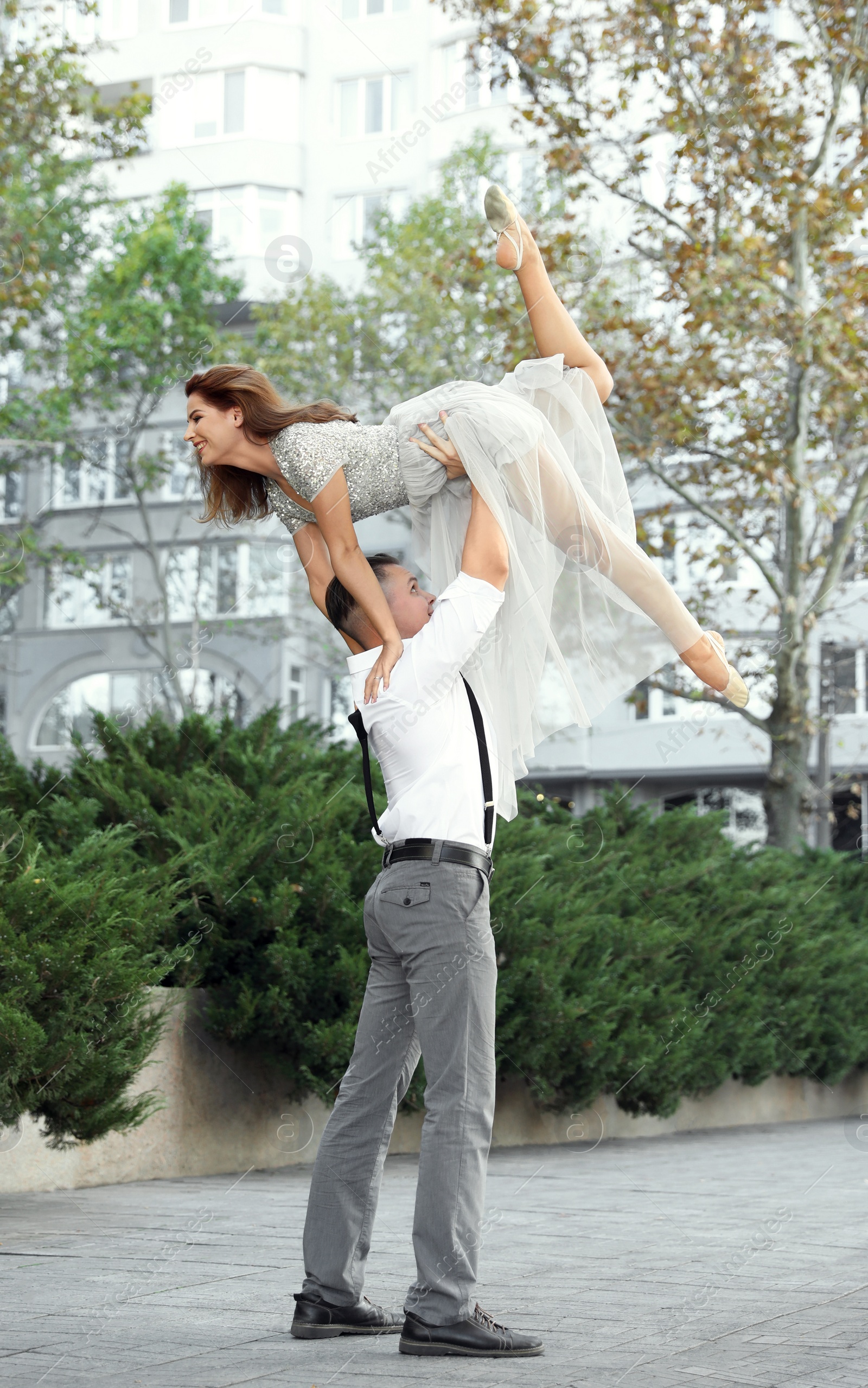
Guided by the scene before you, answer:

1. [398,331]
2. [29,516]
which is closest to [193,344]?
Answer: [398,331]

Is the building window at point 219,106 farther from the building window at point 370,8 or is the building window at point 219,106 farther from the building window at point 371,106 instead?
the building window at point 370,8

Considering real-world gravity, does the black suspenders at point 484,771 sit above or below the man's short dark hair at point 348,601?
below

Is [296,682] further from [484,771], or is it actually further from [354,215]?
[484,771]

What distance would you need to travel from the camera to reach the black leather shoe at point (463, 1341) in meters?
4.03

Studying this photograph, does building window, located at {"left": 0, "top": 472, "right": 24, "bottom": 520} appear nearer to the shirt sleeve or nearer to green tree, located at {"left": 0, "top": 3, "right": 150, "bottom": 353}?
green tree, located at {"left": 0, "top": 3, "right": 150, "bottom": 353}

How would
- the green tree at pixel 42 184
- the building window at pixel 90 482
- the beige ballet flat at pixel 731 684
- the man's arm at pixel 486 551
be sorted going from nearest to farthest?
the man's arm at pixel 486 551 < the beige ballet flat at pixel 731 684 < the green tree at pixel 42 184 < the building window at pixel 90 482

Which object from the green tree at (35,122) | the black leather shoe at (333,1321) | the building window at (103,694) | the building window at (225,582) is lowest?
the black leather shoe at (333,1321)

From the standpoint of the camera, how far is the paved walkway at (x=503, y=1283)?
3.88 meters

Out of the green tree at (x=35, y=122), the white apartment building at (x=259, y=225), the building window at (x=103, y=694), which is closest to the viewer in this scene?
the green tree at (x=35, y=122)

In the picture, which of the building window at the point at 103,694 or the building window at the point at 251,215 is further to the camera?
the building window at the point at 251,215

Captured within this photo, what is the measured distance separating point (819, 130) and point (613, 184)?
8.74ft

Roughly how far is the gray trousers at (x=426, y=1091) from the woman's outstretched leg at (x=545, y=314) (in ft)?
5.51

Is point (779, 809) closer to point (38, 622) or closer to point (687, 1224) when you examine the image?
point (687, 1224)

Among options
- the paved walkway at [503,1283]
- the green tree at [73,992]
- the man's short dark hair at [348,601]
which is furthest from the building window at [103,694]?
the man's short dark hair at [348,601]
